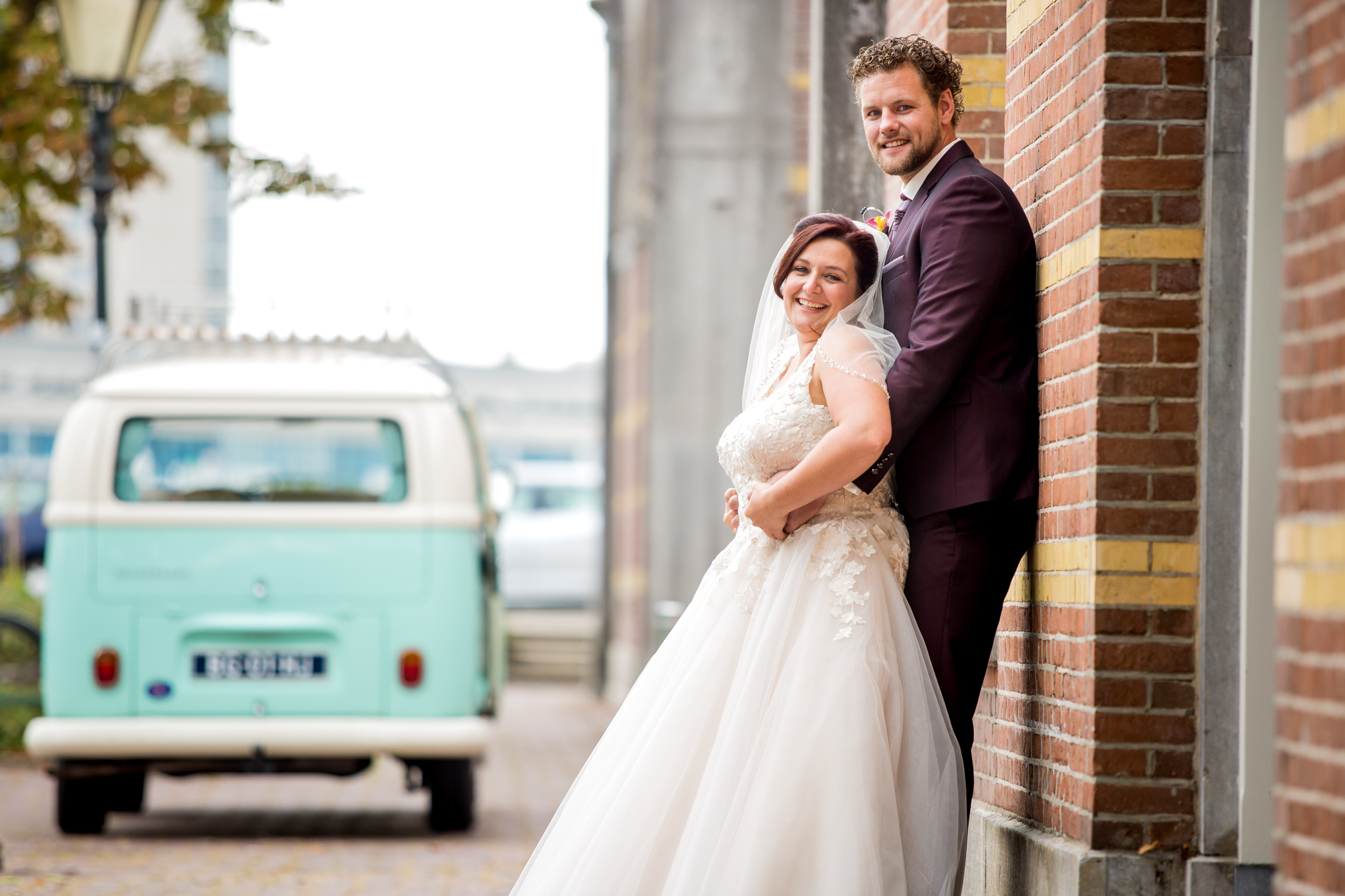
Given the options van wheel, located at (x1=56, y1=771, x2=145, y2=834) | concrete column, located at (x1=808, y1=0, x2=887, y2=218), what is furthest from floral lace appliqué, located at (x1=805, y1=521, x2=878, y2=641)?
van wheel, located at (x1=56, y1=771, x2=145, y2=834)

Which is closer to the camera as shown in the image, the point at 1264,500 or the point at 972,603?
the point at 1264,500

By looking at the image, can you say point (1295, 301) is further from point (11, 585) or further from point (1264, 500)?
point (11, 585)

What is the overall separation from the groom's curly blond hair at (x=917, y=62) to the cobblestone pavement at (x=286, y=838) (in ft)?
13.1

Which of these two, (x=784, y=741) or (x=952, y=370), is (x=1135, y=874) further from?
(x=952, y=370)

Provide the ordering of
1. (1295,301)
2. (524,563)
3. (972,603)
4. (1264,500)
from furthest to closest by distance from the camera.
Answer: (524,563) < (972,603) < (1264,500) < (1295,301)

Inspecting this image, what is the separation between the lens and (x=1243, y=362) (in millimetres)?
3914

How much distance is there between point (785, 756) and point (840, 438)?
2.58 feet

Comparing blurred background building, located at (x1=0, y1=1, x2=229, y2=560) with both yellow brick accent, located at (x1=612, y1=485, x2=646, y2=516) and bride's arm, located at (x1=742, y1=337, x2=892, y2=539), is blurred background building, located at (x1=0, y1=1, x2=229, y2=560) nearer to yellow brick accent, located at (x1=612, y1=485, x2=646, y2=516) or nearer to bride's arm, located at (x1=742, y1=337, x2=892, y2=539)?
yellow brick accent, located at (x1=612, y1=485, x2=646, y2=516)

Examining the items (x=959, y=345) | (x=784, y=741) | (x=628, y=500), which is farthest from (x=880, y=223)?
(x=628, y=500)

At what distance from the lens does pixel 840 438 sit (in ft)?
13.0

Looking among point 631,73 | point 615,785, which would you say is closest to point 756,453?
point 615,785

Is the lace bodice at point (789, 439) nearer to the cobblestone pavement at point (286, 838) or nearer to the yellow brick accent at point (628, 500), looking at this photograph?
the cobblestone pavement at point (286, 838)

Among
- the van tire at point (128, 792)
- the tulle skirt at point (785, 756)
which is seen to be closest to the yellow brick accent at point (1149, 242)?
the tulle skirt at point (785, 756)

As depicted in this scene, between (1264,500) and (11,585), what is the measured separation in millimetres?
12680
